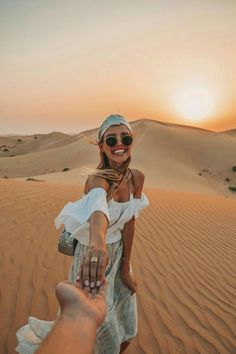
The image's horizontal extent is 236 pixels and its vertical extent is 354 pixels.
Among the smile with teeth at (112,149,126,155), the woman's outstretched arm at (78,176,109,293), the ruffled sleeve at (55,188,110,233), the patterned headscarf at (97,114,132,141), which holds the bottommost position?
the woman's outstretched arm at (78,176,109,293)

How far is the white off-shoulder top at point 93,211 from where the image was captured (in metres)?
1.69

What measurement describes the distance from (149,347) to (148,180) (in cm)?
1859

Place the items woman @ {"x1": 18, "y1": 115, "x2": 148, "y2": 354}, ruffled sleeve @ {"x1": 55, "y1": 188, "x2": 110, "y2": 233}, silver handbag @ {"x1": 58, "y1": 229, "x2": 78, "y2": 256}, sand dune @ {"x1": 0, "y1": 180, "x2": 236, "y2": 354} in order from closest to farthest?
ruffled sleeve @ {"x1": 55, "y1": 188, "x2": 110, "y2": 233} < woman @ {"x1": 18, "y1": 115, "x2": 148, "y2": 354} < silver handbag @ {"x1": 58, "y1": 229, "x2": 78, "y2": 256} < sand dune @ {"x1": 0, "y1": 180, "x2": 236, "y2": 354}

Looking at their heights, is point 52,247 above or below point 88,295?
below

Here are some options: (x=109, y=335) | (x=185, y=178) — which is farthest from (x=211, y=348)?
(x=185, y=178)

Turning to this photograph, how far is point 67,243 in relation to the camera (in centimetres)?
210

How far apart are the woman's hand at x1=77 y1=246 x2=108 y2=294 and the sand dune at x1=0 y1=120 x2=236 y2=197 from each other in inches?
752

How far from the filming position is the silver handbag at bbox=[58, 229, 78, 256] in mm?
2080

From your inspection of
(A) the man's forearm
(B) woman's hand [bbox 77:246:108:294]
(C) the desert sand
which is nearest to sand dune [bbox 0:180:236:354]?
(C) the desert sand

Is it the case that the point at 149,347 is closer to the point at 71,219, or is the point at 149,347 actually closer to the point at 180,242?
the point at 71,219

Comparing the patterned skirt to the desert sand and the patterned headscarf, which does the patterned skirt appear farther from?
the desert sand

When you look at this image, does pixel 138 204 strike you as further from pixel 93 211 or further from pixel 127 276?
pixel 93 211

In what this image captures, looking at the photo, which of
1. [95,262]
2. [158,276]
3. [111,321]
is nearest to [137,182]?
[111,321]

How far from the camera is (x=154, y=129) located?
40438mm
